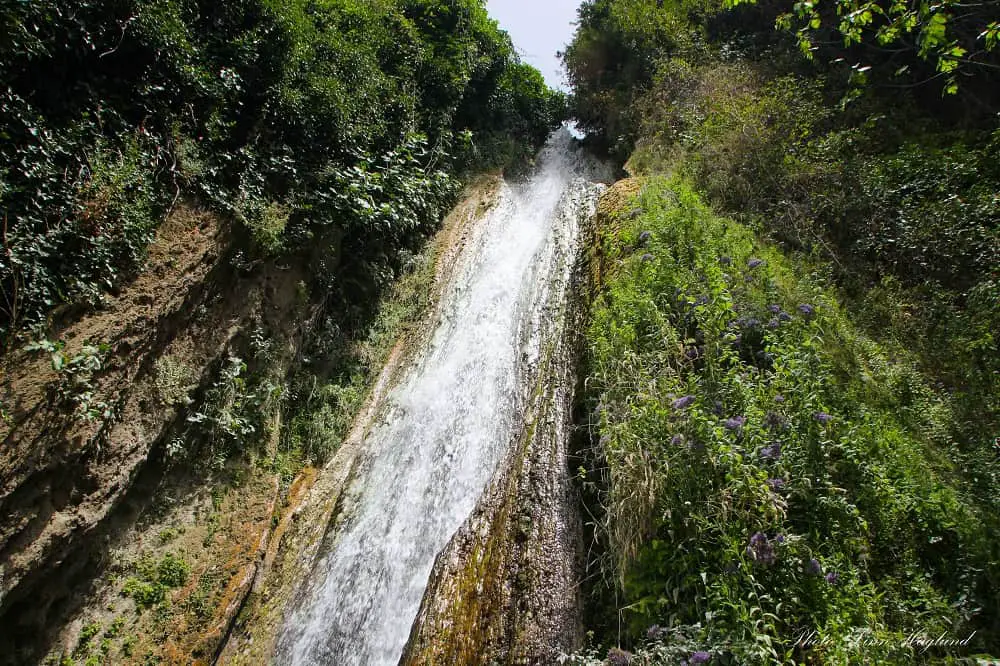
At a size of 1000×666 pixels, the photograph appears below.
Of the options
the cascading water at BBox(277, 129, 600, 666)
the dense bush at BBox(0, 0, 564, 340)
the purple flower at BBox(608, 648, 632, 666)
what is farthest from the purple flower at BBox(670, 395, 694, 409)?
the dense bush at BBox(0, 0, 564, 340)

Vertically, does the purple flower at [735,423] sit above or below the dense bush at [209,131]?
below

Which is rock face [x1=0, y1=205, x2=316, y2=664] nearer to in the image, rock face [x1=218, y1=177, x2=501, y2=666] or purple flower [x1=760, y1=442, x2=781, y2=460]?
rock face [x1=218, y1=177, x2=501, y2=666]

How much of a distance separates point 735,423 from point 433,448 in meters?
3.90

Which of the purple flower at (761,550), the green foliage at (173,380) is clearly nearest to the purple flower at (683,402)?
the purple flower at (761,550)

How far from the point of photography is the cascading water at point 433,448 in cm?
478

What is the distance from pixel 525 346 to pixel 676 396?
3206mm

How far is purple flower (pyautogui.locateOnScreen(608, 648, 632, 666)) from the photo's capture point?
8.86 feet

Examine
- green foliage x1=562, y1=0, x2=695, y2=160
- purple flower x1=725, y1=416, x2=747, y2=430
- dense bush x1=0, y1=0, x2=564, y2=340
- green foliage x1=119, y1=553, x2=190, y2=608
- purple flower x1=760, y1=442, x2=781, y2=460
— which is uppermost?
green foliage x1=562, y1=0, x2=695, y2=160

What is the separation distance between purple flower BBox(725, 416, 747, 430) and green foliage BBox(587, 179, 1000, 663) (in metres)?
0.01

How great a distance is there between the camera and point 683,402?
3.56 m

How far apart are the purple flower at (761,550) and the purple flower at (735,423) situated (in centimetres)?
75

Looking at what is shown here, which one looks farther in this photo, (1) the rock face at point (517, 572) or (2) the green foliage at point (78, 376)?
(2) the green foliage at point (78, 376)

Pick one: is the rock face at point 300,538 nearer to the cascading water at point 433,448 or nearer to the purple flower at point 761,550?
the cascading water at point 433,448

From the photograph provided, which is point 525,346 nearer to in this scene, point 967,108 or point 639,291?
point 639,291
